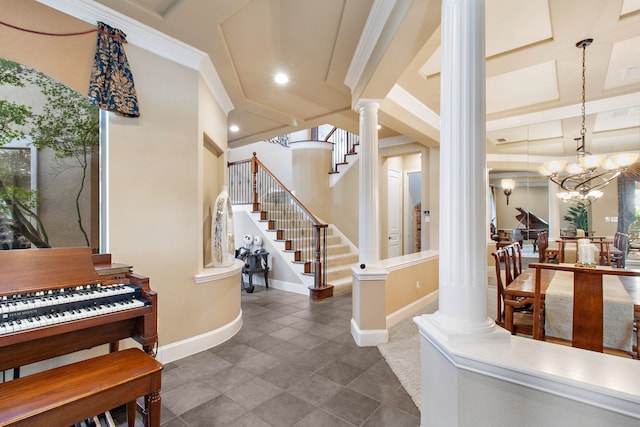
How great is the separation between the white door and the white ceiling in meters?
2.04

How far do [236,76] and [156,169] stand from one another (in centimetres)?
146

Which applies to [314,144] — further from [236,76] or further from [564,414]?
[564,414]

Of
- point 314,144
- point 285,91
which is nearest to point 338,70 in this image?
point 285,91

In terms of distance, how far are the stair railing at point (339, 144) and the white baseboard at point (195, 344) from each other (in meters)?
4.79

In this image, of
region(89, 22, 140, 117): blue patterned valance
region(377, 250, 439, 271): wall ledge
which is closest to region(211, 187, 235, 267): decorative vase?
region(89, 22, 140, 117): blue patterned valance

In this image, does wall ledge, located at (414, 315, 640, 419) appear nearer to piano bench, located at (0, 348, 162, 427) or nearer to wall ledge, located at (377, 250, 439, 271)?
piano bench, located at (0, 348, 162, 427)

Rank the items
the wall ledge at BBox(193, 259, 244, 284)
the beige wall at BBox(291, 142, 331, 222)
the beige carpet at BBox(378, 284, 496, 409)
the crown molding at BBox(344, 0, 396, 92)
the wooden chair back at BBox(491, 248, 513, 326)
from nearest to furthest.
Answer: the crown molding at BBox(344, 0, 396, 92)
the beige carpet at BBox(378, 284, 496, 409)
the wooden chair back at BBox(491, 248, 513, 326)
the wall ledge at BBox(193, 259, 244, 284)
the beige wall at BBox(291, 142, 331, 222)

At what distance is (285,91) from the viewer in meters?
3.66

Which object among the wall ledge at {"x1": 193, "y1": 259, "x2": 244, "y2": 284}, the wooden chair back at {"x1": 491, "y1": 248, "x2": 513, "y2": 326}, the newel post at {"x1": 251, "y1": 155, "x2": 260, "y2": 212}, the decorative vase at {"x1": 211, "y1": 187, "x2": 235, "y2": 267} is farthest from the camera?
the newel post at {"x1": 251, "y1": 155, "x2": 260, "y2": 212}

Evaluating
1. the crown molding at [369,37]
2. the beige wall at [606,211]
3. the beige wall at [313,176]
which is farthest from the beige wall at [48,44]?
the beige wall at [606,211]

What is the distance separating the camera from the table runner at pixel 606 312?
1.77 meters

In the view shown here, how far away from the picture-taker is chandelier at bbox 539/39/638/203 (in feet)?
10.2

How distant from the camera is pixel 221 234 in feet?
10.8

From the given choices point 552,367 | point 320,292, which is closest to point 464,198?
point 552,367
